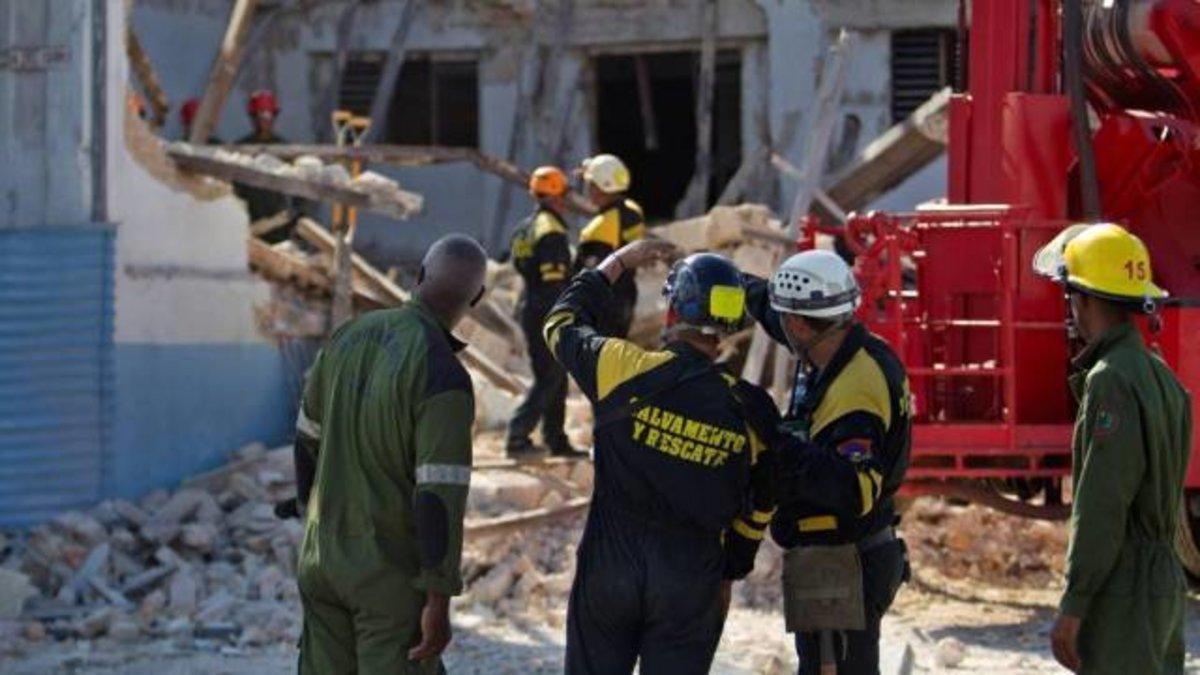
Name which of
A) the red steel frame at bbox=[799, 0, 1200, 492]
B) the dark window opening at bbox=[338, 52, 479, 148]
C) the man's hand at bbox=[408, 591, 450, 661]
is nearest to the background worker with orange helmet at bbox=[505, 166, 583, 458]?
the red steel frame at bbox=[799, 0, 1200, 492]

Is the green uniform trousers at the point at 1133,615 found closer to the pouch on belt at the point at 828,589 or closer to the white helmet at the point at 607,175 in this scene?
the pouch on belt at the point at 828,589

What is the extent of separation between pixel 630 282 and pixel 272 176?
85.7 inches

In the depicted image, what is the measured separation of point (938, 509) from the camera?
456 inches

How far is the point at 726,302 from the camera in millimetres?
5559

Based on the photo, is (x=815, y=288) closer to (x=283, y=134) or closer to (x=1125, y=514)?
(x=1125, y=514)

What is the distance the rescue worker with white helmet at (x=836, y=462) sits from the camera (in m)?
5.52

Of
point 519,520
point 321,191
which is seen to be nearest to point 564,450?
point 519,520

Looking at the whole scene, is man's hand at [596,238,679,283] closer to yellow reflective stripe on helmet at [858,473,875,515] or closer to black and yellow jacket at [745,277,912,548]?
black and yellow jacket at [745,277,912,548]

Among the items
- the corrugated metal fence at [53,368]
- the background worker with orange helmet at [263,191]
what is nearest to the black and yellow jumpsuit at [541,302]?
the corrugated metal fence at [53,368]

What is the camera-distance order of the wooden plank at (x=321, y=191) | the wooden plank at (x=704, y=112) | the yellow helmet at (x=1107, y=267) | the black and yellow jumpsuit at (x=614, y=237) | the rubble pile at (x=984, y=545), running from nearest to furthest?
1. the yellow helmet at (x=1107, y=267)
2. the rubble pile at (x=984, y=545)
3. the black and yellow jumpsuit at (x=614, y=237)
4. the wooden plank at (x=321, y=191)
5. the wooden plank at (x=704, y=112)

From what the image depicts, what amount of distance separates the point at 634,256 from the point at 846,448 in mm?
922

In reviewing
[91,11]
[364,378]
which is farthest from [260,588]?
[364,378]

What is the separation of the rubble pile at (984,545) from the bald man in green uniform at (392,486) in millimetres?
5928

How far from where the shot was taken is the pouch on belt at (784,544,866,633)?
5.63 metres
